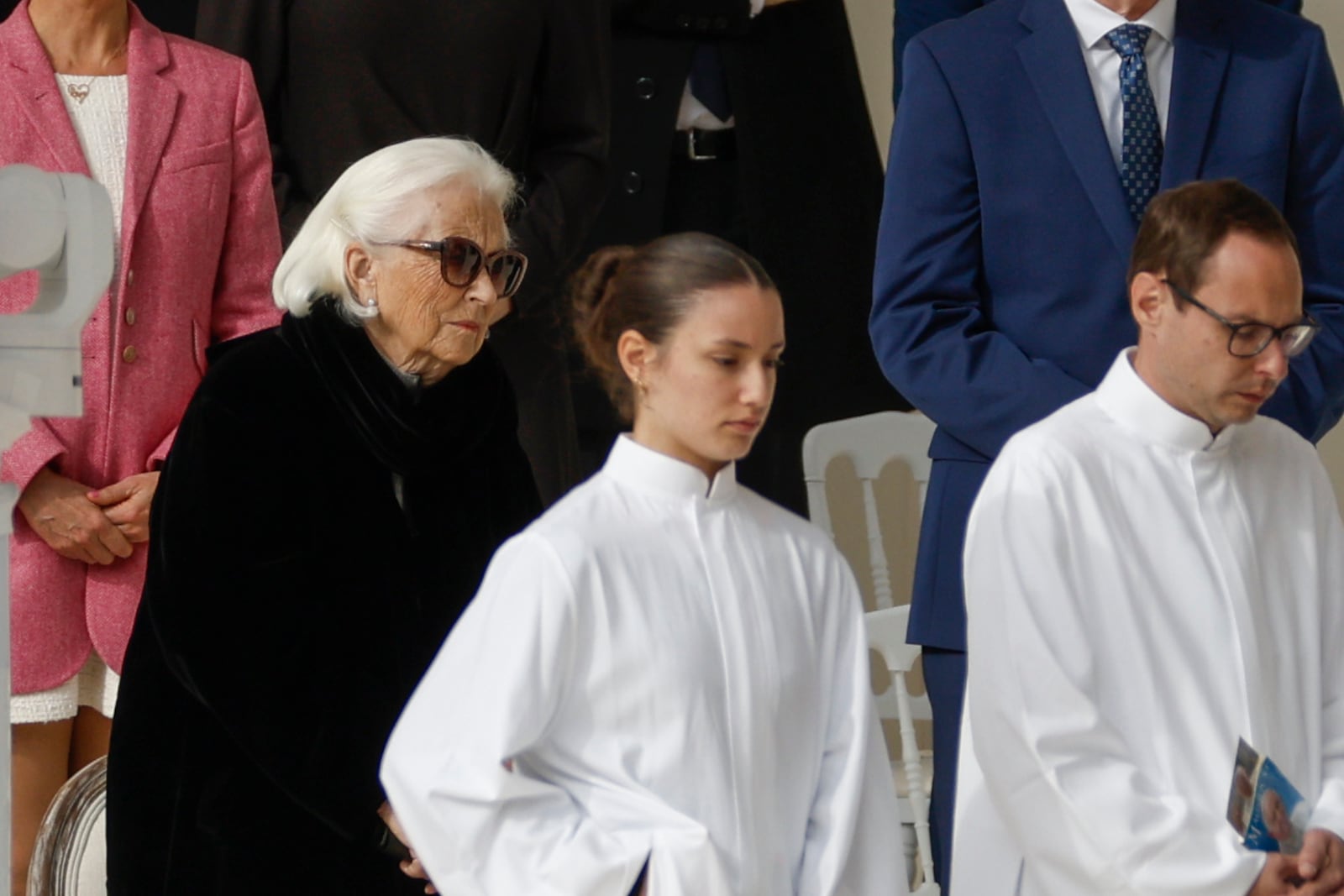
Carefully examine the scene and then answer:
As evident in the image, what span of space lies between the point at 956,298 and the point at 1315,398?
55cm

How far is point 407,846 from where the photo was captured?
10.0ft

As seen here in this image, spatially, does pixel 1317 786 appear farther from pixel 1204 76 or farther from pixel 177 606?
pixel 177 606

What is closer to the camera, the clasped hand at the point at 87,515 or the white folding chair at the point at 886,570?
the clasped hand at the point at 87,515

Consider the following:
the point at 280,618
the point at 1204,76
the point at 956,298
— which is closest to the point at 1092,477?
the point at 956,298

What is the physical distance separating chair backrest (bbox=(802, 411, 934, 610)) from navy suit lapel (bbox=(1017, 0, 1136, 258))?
4.13 feet

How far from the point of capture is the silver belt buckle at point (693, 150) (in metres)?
4.68

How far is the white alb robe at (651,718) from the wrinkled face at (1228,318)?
578 mm

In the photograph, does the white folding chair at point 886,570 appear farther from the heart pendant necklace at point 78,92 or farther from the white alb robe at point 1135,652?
the heart pendant necklace at point 78,92

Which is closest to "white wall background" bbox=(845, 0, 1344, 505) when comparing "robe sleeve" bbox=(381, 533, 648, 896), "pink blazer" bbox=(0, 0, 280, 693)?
"pink blazer" bbox=(0, 0, 280, 693)

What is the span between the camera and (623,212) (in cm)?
465

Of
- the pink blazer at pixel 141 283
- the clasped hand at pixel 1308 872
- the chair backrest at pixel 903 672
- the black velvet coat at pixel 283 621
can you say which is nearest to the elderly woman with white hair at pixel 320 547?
the black velvet coat at pixel 283 621

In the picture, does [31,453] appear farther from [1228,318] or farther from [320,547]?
[1228,318]

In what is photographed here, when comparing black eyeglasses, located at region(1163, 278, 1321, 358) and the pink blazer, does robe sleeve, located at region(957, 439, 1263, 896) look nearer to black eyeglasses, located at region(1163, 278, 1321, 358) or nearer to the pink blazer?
black eyeglasses, located at region(1163, 278, 1321, 358)

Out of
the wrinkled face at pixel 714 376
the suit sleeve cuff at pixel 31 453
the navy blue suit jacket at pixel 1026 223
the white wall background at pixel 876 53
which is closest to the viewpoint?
the wrinkled face at pixel 714 376
